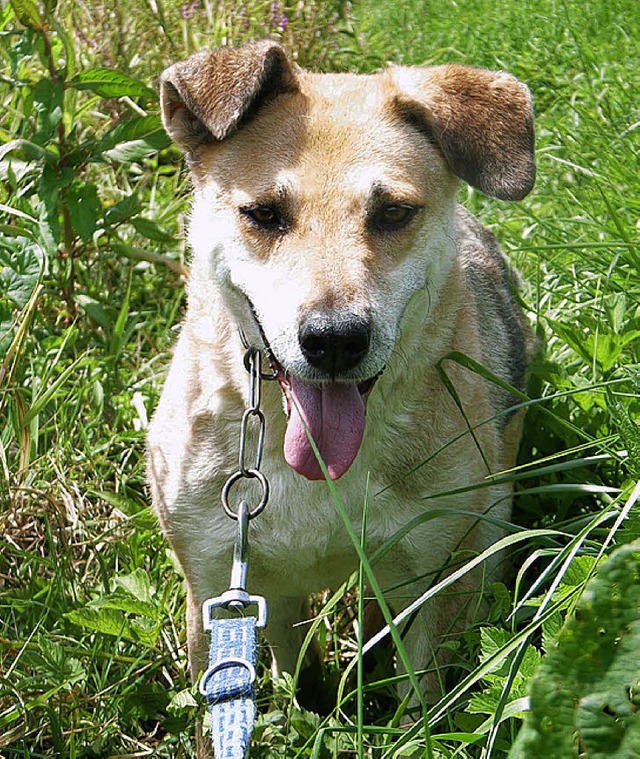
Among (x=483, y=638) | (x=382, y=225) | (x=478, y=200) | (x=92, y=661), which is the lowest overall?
(x=92, y=661)

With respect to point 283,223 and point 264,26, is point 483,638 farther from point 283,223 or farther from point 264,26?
point 264,26

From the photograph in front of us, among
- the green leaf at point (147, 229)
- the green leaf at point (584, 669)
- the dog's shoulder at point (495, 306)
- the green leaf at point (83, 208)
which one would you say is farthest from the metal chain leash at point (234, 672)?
the green leaf at point (147, 229)

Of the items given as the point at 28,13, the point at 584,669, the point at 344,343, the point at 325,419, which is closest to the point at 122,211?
the point at 28,13

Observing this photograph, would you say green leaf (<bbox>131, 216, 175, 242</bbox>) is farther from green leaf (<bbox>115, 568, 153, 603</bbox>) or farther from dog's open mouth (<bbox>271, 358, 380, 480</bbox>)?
dog's open mouth (<bbox>271, 358, 380, 480</bbox>)

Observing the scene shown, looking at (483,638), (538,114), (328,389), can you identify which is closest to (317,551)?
(328,389)

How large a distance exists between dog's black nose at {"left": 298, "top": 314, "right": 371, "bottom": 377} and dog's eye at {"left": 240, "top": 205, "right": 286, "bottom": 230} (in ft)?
1.13

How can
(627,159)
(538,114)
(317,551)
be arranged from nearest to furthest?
(317,551) < (627,159) < (538,114)

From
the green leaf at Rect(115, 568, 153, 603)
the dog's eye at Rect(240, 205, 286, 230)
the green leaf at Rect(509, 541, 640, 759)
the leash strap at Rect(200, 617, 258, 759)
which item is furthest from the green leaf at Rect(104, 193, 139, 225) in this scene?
the green leaf at Rect(509, 541, 640, 759)

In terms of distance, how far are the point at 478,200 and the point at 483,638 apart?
3.69 m

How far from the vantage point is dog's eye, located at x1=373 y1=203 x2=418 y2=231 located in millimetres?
2717

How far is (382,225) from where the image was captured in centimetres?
272

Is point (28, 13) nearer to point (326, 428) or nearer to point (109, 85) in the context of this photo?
point (109, 85)

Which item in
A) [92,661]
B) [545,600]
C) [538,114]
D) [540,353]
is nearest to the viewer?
[545,600]

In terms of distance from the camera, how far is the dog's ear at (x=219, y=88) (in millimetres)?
2754
